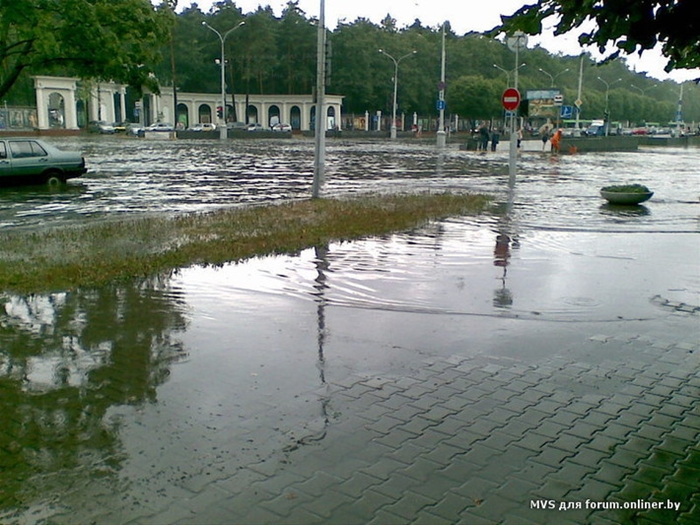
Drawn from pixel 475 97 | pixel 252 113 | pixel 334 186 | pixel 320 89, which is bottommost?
pixel 334 186

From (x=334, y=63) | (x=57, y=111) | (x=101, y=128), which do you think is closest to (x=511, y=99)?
(x=101, y=128)

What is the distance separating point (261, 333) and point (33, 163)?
17.7 meters

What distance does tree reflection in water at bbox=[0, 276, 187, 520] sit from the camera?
4.47 metres

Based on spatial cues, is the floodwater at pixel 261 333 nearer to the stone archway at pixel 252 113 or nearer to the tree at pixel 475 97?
the tree at pixel 475 97

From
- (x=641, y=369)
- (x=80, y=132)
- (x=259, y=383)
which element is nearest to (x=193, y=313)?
(x=259, y=383)

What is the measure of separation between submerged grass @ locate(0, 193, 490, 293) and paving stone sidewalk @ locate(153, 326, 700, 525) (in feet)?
17.0

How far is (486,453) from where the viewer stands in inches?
186

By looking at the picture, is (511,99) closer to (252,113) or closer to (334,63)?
(334,63)

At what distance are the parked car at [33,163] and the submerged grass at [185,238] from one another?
8796 millimetres

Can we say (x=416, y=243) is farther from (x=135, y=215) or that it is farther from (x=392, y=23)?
(x=392, y=23)

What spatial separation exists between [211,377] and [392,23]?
5721 inches

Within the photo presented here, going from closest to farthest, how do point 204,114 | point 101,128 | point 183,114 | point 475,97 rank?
point 101,128, point 475,97, point 183,114, point 204,114

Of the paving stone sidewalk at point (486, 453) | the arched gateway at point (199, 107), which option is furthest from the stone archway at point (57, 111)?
the paving stone sidewalk at point (486, 453)

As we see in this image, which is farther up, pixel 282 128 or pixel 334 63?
pixel 334 63
